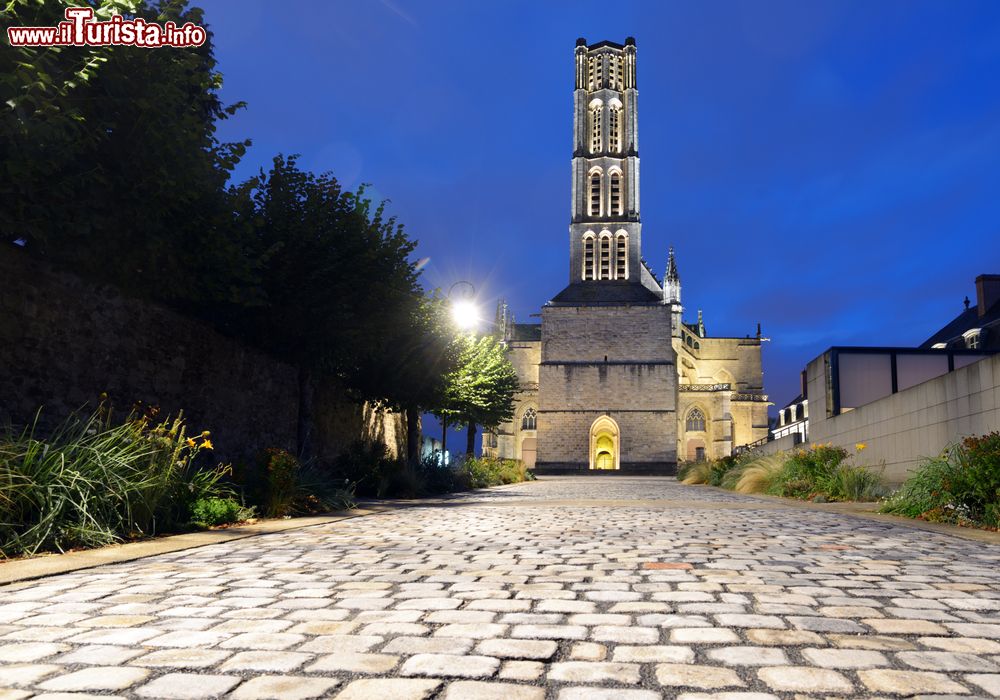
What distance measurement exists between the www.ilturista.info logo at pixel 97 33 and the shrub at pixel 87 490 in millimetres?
4104

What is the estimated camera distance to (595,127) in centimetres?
5816

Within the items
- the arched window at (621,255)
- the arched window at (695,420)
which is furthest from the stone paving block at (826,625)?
the arched window at (695,420)

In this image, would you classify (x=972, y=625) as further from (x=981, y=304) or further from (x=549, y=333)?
(x=549, y=333)

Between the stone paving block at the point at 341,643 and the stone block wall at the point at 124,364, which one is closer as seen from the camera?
the stone paving block at the point at 341,643

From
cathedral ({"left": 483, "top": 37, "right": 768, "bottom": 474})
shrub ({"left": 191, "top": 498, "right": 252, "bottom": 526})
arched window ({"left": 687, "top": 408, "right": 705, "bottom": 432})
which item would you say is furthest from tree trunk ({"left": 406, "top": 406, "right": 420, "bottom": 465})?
arched window ({"left": 687, "top": 408, "right": 705, "bottom": 432})

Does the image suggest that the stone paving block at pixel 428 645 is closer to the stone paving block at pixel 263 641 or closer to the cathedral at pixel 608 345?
the stone paving block at pixel 263 641

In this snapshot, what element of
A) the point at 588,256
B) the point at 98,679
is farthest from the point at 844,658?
the point at 588,256

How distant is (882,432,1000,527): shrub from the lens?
868 cm

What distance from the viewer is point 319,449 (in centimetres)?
1750

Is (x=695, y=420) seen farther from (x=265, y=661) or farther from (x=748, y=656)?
(x=265, y=661)

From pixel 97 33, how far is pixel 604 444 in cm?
5382

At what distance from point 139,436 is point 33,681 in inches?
229

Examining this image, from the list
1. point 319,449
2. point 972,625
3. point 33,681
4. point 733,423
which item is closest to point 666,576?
point 972,625

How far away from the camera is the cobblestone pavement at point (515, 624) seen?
261 centimetres
